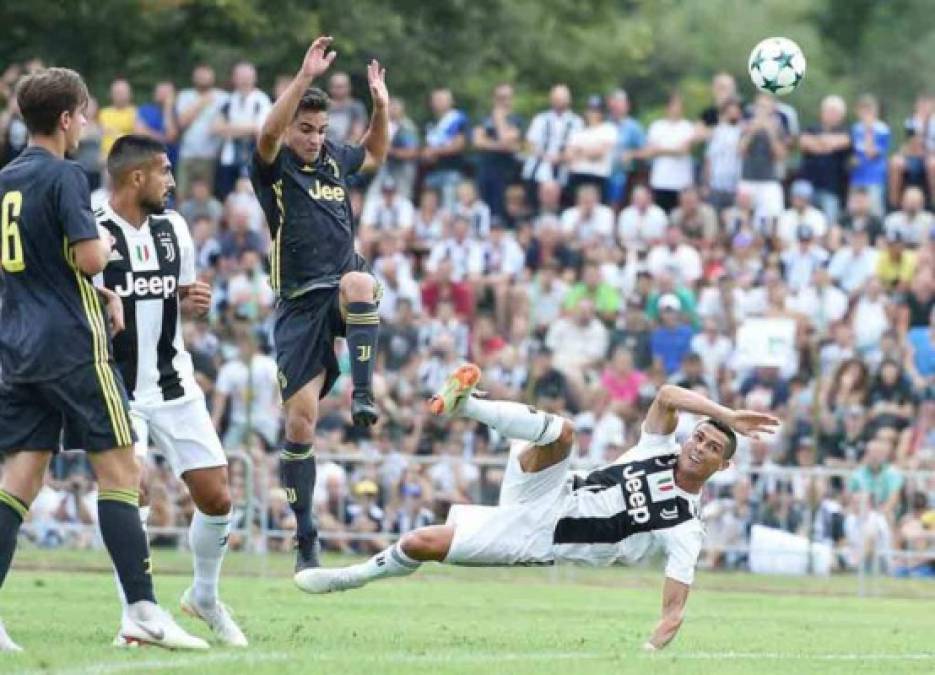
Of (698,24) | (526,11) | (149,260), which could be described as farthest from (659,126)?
(698,24)

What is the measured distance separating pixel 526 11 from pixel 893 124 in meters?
17.8

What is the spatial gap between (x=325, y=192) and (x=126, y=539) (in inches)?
139

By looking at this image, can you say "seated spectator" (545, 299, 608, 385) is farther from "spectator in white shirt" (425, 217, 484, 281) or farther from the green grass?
the green grass

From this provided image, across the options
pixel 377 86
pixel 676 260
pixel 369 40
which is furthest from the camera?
pixel 369 40

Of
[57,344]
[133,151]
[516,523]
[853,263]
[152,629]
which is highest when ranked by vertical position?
[133,151]

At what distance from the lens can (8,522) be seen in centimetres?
1112

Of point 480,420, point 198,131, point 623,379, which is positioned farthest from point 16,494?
point 198,131

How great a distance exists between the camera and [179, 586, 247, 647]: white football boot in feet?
40.0

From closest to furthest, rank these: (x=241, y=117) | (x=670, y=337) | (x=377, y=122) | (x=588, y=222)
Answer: (x=377, y=122) → (x=670, y=337) → (x=588, y=222) → (x=241, y=117)

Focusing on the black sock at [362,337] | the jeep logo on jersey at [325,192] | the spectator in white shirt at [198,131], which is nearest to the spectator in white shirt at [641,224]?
the spectator in white shirt at [198,131]

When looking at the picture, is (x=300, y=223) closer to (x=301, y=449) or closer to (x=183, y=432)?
(x=301, y=449)

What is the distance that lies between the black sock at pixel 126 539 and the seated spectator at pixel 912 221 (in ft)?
51.5

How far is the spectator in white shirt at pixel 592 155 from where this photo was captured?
27.1 meters

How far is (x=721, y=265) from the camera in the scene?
2538cm
